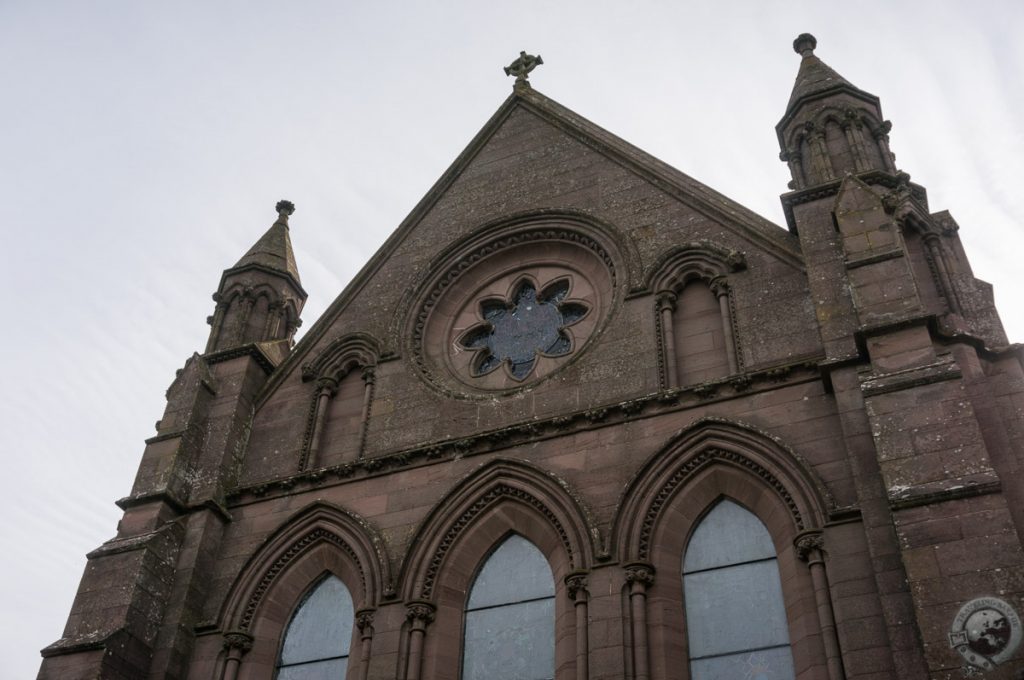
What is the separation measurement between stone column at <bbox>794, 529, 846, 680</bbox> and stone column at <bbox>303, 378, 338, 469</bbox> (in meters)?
6.73

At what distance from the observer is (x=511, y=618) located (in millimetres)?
12430

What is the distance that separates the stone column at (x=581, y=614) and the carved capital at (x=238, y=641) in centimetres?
400

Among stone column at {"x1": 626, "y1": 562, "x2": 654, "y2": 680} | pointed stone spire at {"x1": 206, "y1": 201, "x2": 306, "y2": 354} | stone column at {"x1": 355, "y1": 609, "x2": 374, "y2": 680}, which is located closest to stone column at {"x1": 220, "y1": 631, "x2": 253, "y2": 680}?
stone column at {"x1": 355, "y1": 609, "x2": 374, "y2": 680}

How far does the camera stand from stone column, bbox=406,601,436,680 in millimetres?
12062

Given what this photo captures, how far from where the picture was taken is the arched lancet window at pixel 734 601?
35.9 ft

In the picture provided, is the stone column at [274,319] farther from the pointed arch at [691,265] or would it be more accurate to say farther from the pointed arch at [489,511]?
the pointed arch at [691,265]

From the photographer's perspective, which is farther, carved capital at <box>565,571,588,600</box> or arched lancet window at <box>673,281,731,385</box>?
arched lancet window at <box>673,281,731,385</box>

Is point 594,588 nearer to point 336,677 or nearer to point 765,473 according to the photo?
point 765,473

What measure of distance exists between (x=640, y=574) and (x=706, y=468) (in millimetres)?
1524

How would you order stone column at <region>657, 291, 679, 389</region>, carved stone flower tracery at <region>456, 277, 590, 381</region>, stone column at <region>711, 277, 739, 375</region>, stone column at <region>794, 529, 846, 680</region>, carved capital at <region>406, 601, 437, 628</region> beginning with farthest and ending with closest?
carved stone flower tracery at <region>456, 277, 590, 381</region> → stone column at <region>657, 291, 679, 389</region> → stone column at <region>711, 277, 739, 375</region> → carved capital at <region>406, 601, 437, 628</region> → stone column at <region>794, 529, 846, 680</region>

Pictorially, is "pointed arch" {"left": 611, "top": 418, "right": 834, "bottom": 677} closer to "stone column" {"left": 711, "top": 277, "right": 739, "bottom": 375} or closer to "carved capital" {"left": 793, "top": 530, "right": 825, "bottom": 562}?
"carved capital" {"left": 793, "top": 530, "right": 825, "bottom": 562}

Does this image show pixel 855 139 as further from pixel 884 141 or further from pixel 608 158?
pixel 608 158

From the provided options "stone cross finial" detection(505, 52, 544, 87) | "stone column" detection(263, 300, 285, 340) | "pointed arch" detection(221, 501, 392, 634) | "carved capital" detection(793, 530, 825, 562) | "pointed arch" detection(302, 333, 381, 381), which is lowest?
"carved capital" detection(793, 530, 825, 562)

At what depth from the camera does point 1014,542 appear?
358 inches
